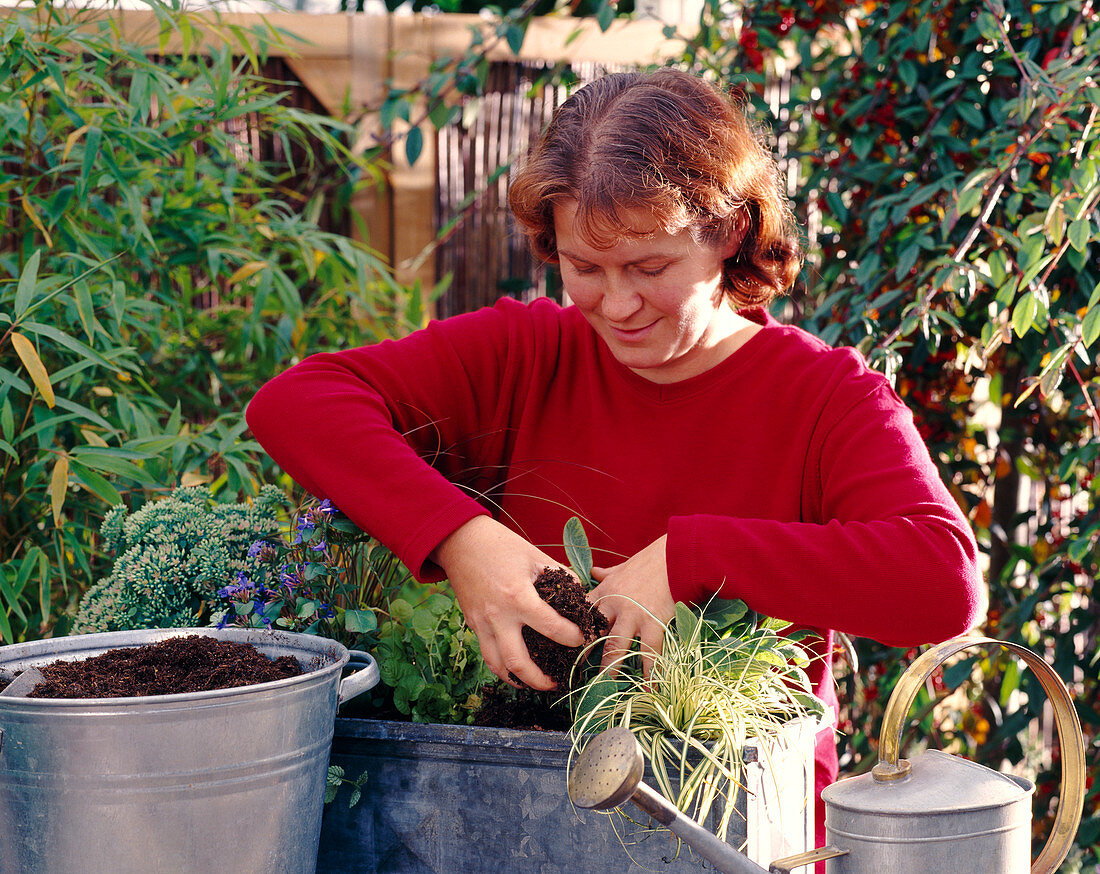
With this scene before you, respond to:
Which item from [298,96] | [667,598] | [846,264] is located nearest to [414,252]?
[298,96]

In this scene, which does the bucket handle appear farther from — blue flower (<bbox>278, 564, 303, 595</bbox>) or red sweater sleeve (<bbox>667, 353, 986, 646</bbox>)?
red sweater sleeve (<bbox>667, 353, 986, 646</bbox>)

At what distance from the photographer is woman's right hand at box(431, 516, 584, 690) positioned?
97cm

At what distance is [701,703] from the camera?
90 cm

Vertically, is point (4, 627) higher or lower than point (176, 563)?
lower

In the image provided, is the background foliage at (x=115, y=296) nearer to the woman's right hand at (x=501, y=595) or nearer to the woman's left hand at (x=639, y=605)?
the woman's right hand at (x=501, y=595)

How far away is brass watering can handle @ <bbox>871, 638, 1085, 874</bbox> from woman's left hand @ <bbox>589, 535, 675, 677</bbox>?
222mm

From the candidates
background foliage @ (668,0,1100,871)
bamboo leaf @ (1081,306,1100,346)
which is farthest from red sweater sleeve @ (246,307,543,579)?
bamboo leaf @ (1081,306,1100,346)

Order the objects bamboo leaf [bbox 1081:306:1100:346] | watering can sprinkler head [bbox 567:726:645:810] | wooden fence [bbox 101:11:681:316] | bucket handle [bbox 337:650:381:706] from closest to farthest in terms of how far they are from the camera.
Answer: watering can sprinkler head [bbox 567:726:645:810]
bucket handle [bbox 337:650:381:706]
bamboo leaf [bbox 1081:306:1100:346]
wooden fence [bbox 101:11:681:316]

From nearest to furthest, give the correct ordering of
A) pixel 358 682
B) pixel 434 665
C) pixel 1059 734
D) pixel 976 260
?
pixel 1059 734
pixel 358 682
pixel 434 665
pixel 976 260

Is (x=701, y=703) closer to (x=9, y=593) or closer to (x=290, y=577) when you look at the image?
(x=290, y=577)

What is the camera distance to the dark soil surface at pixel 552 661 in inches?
38.6

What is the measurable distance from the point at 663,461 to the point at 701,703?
53 cm

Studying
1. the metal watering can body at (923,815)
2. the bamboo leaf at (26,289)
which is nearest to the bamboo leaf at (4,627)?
the bamboo leaf at (26,289)

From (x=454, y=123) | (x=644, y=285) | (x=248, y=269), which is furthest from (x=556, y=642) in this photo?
(x=454, y=123)
